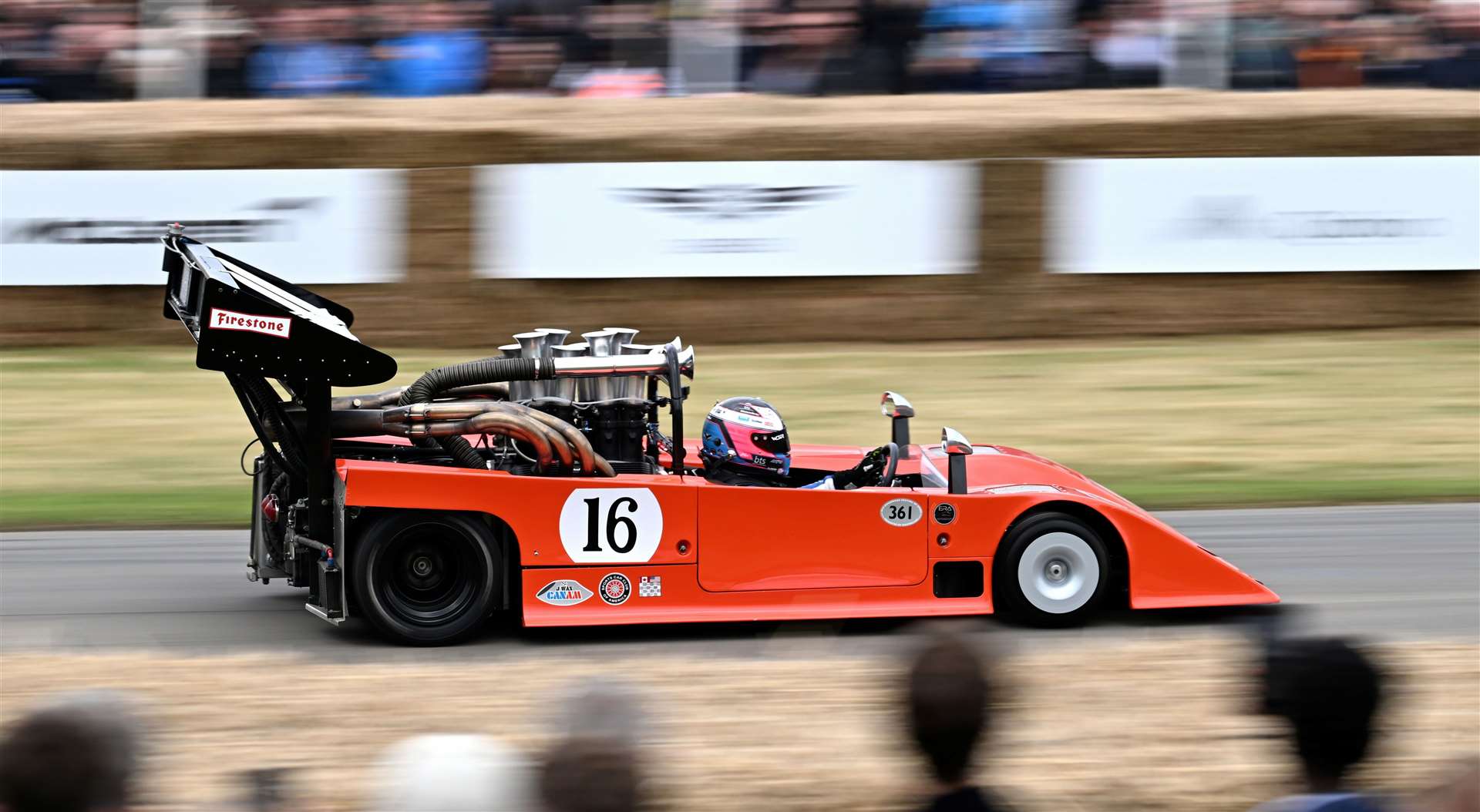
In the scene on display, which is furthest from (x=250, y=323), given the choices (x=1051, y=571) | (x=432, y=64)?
(x=432, y=64)

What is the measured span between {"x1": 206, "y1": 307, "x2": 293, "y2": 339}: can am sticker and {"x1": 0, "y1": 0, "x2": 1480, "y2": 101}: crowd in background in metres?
9.20

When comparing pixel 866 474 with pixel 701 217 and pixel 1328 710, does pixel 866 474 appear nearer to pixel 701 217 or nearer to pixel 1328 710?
pixel 1328 710

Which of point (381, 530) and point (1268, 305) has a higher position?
point (1268, 305)

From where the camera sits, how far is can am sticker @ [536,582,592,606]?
7.30 meters

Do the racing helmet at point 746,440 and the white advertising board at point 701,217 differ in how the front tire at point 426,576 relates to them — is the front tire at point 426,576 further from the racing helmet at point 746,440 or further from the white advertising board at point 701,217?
the white advertising board at point 701,217

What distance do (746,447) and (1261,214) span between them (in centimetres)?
893

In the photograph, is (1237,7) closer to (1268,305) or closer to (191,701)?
(1268,305)

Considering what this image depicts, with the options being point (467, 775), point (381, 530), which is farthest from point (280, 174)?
point (467, 775)

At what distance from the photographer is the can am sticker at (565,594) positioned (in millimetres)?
7301

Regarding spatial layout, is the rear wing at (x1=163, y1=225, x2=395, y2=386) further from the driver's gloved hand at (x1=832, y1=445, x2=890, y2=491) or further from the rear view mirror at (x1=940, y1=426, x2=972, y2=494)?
the rear view mirror at (x1=940, y1=426, x2=972, y2=494)

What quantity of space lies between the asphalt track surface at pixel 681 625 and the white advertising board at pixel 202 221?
200 inches

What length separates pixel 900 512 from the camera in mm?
7355

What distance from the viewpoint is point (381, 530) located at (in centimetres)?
721

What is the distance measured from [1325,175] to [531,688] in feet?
36.5
